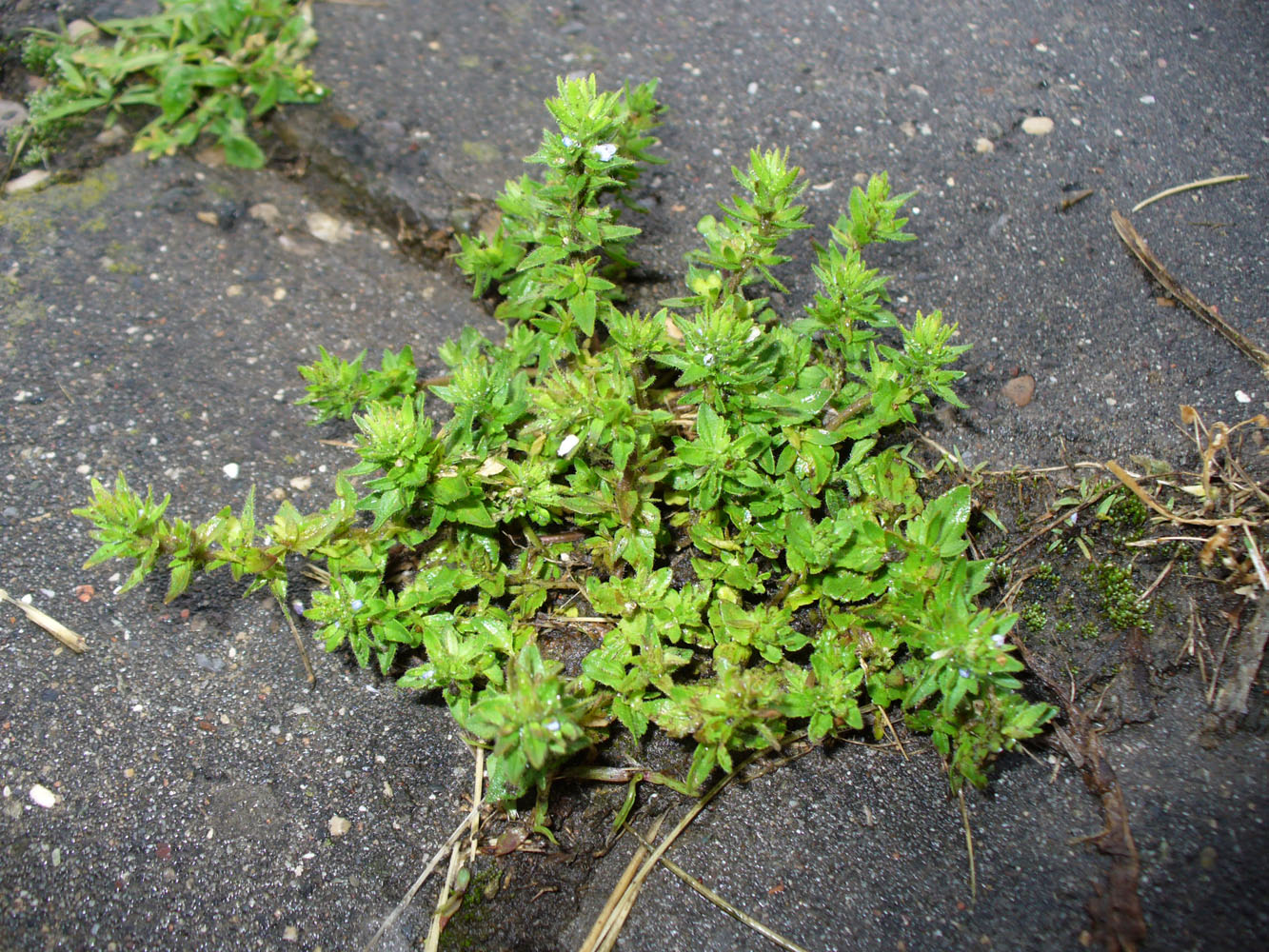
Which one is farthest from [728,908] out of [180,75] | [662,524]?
[180,75]

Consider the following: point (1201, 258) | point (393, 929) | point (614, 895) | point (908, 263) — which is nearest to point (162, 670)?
point (393, 929)

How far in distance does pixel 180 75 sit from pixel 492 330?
168 centimetres

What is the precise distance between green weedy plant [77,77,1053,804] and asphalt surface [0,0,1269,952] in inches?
8.2

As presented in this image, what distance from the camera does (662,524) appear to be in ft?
8.23

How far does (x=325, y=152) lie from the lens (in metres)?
3.36

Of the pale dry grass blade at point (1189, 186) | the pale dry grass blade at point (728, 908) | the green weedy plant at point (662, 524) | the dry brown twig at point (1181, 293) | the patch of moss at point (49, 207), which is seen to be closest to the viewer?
the pale dry grass blade at point (728, 908)

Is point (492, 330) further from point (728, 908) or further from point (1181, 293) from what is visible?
point (1181, 293)

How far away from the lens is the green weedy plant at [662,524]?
2.09m

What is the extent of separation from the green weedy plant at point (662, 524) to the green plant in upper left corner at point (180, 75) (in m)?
1.47

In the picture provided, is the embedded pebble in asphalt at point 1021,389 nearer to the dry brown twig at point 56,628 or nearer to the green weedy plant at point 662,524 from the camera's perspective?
the green weedy plant at point 662,524

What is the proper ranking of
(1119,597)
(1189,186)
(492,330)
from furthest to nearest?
(492,330)
(1189,186)
(1119,597)

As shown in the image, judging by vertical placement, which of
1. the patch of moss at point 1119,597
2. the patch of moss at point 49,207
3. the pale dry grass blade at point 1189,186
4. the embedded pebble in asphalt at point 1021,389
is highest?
the pale dry grass blade at point 1189,186

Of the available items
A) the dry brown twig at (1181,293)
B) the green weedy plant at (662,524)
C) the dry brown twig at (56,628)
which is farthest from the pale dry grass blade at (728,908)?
the dry brown twig at (1181,293)

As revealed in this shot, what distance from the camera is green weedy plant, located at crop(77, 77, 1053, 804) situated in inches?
82.3
